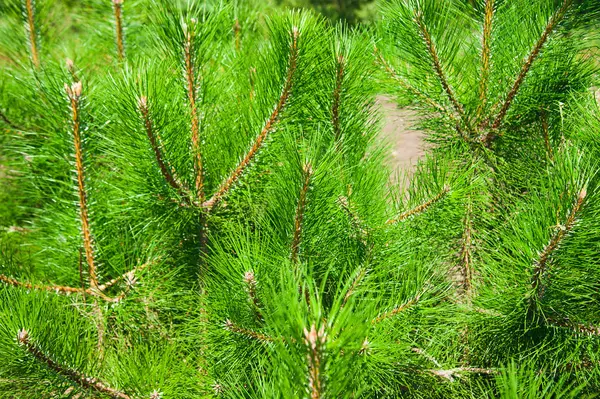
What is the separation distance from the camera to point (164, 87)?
69cm

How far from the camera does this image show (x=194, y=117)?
0.73 m

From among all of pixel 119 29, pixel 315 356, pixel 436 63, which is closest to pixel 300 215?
pixel 315 356

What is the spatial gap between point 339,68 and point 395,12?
16 centimetres

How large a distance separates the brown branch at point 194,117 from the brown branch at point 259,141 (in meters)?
0.03

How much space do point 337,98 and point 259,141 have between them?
0.16m

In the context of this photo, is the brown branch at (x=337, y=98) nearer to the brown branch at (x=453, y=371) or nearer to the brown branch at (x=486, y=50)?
the brown branch at (x=486, y=50)

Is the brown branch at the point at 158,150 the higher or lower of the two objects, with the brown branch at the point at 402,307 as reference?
higher

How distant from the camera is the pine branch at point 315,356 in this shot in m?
0.36

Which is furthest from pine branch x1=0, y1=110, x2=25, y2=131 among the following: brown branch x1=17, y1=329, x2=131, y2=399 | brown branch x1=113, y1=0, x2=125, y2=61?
brown branch x1=17, y1=329, x2=131, y2=399

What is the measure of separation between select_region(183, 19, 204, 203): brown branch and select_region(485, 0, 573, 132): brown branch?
1.57 ft

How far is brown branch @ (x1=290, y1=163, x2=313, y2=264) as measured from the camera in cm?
57

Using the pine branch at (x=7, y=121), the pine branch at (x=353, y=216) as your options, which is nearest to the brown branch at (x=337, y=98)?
the pine branch at (x=353, y=216)

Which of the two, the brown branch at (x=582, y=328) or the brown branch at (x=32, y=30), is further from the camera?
the brown branch at (x=32, y=30)

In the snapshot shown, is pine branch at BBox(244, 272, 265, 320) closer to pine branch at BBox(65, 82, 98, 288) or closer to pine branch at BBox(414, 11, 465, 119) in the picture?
pine branch at BBox(65, 82, 98, 288)
